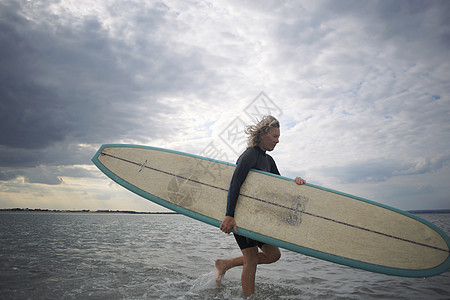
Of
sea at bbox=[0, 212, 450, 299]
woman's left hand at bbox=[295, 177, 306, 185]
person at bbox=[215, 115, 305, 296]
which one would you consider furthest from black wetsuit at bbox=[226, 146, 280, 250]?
sea at bbox=[0, 212, 450, 299]

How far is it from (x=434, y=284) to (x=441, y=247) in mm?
1056

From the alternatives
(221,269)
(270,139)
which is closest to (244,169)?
(270,139)

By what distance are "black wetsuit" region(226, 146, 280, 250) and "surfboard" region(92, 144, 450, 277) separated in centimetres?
10

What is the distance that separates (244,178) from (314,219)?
0.98 meters

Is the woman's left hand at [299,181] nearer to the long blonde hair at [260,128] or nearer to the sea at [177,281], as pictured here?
the long blonde hair at [260,128]

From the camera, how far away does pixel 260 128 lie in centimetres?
273

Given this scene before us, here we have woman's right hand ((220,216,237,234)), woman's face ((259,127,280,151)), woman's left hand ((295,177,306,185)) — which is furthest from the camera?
woman's left hand ((295,177,306,185))

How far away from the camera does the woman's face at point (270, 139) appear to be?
2.69m

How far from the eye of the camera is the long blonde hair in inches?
107

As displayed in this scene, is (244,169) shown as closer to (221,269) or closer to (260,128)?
(260,128)

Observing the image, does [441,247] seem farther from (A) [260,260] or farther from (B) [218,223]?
(B) [218,223]

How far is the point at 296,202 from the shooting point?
2824 millimetres

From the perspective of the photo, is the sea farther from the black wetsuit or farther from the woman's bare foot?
the black wetsuit

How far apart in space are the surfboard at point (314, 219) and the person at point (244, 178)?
0.41 feet
